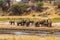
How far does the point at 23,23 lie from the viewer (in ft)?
149

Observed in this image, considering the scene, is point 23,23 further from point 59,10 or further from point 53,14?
point 59,10

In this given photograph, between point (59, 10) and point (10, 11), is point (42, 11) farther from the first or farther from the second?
point (10, 11)

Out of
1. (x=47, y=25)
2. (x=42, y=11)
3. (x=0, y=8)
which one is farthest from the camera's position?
(x=0, y=8)

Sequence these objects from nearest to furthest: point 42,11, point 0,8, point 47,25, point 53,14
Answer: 1. point 47,25
2. point 53,14
3. point 42,11
4. point 0,8

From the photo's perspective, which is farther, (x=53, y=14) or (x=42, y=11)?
(x=42, y=11)

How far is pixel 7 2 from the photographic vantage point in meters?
88.7

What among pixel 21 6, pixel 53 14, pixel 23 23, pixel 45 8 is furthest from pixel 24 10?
pixel 23 23

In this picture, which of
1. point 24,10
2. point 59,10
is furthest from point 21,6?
point 59,10

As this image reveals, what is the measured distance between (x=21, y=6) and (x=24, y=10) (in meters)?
1.63

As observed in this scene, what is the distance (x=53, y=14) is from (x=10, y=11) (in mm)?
14821

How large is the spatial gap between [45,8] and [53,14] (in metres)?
8.29

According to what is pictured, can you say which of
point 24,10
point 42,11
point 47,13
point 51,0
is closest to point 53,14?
point 47,13

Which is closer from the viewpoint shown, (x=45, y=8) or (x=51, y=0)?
(x=45, y=8)

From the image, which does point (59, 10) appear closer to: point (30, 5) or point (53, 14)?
point (53, 14)
